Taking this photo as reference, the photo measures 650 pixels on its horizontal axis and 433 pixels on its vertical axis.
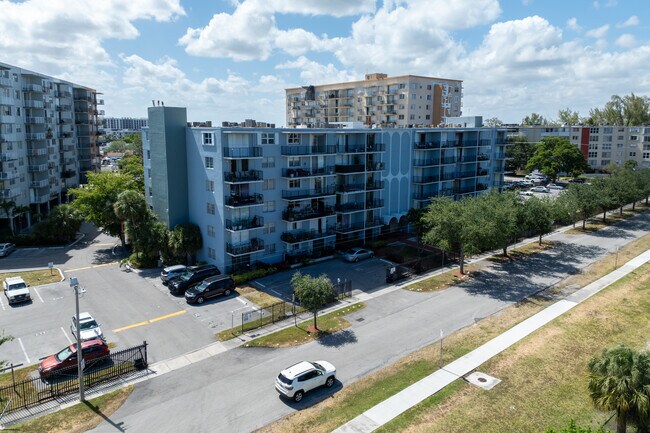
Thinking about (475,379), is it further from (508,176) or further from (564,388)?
(508,176)

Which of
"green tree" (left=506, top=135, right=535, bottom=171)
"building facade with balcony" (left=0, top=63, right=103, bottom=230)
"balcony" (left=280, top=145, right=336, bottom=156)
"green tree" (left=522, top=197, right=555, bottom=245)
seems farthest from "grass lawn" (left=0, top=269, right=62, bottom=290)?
"green tree" (left=506, top=135, right=535, bottom=171)

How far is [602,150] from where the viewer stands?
4847 inches

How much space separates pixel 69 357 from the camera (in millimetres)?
29797

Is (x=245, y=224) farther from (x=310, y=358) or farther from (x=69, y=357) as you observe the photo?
(x=69, y=357)

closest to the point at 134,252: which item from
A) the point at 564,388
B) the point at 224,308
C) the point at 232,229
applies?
the point at 232,229

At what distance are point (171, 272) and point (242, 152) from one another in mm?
13461

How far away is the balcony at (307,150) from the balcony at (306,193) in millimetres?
3931

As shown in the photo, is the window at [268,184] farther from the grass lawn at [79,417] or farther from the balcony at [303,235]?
the grass lawn at [79,417]

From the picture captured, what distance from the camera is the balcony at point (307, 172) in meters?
Answer: 50.2

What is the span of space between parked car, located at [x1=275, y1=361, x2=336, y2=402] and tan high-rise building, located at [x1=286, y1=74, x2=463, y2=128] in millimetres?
73456

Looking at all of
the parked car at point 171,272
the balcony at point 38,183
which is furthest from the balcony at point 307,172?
the balcony at point 38,183

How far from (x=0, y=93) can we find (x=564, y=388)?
7257 cm

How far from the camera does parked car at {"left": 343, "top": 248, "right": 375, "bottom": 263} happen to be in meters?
52.8

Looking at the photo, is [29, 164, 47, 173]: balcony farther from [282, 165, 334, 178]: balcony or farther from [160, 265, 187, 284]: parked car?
[282, 165, 334, 178]: balcony
